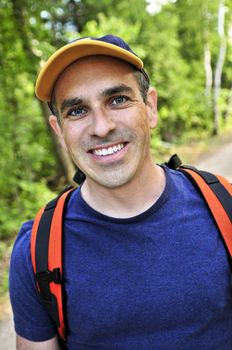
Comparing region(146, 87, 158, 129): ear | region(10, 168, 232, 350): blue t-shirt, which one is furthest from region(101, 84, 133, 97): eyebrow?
region(10, 168, 232, 350): blue t-shirt

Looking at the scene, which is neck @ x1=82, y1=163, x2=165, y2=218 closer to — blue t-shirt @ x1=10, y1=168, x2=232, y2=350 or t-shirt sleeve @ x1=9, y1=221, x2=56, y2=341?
blue t-shirt @ x1=10, y1=168, x2=232, y2=350

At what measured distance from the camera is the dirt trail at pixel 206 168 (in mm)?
4203

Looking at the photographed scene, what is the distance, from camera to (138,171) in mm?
1607

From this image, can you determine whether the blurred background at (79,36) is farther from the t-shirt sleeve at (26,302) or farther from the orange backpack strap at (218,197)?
the t-shirt sleeve at (26,302)

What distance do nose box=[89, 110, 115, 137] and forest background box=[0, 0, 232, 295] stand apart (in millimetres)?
3341

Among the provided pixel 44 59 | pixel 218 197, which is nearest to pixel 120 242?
pixel 218 197

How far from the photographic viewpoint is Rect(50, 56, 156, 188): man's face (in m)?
1.51

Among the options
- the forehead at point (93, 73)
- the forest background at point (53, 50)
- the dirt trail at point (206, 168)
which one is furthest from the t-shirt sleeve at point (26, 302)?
the forest background at point (53, 50)

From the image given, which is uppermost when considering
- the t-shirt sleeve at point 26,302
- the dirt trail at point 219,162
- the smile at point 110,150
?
the smile at point 110,150

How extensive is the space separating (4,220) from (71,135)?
233 inches

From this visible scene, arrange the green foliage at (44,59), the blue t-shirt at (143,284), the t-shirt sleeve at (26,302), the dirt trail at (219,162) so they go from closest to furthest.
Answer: the blue t-shirt at (143,284), the t-shirt sleeve at (26,302), the green foliage at (44,59), the dirt trail at (219,162)

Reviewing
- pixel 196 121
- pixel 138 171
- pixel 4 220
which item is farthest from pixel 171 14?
pixel 138 171

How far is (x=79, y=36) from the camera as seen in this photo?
8.34 metres

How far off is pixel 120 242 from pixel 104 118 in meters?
0.54
